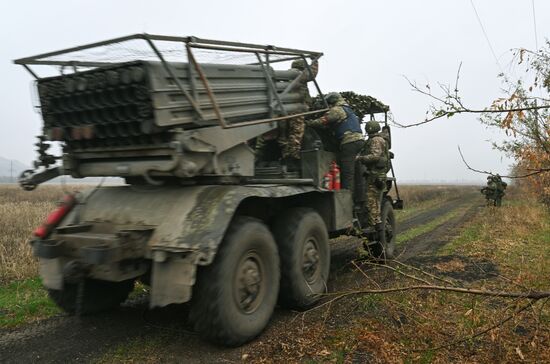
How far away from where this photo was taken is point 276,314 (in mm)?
5301

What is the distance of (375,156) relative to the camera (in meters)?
7.56

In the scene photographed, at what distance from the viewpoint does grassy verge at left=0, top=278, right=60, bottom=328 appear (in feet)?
17.4

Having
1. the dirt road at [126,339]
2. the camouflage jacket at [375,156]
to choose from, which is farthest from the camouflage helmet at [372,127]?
the dirt road at [126,339]

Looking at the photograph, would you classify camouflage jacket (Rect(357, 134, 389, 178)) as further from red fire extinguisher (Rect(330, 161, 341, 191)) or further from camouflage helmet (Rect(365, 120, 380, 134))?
red fire extinguisher (Rect(330, 161, 341, 191))

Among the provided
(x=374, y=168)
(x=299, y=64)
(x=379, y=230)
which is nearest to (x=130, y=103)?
(x=299, y=64)

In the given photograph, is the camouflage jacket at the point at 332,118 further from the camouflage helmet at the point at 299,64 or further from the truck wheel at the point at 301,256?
the truck wheel at the point at 301,256

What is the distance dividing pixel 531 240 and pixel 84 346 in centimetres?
947

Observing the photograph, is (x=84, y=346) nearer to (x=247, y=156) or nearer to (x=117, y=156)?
(x=117, y=156)

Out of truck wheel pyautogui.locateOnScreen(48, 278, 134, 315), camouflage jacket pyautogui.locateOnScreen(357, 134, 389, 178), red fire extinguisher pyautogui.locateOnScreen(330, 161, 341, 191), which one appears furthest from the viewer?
camouflage jacket pyautogui.locateOnScreen(357, 134, 389, 178)

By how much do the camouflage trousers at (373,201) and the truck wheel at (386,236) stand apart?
43cm

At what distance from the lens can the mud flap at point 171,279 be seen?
3855 millimetres

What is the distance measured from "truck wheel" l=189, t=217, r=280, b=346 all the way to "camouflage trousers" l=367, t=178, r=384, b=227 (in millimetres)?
3433

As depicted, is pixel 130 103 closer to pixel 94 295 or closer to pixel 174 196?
pixel 174 196

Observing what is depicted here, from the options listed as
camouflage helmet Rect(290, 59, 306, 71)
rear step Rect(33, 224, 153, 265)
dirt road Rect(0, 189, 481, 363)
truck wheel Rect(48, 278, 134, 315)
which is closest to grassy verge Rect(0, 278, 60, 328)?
dirt road Rect(0, 189, 481, 363)
